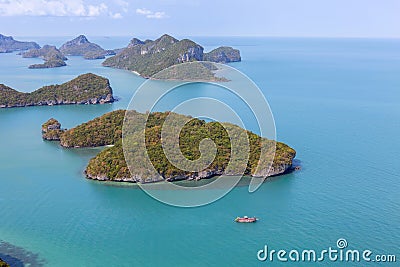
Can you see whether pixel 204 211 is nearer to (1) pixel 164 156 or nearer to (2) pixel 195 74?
(1) pixel 164 156

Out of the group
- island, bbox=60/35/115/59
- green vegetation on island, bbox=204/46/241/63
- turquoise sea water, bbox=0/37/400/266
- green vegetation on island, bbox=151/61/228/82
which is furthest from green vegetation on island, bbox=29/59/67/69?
turquoise sea water, bbox=0/37/400/266

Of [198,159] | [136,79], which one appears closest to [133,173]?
[198,159]

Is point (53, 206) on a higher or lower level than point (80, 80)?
lower

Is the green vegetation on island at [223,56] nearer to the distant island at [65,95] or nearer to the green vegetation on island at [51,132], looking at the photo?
the distant island at [65,95]

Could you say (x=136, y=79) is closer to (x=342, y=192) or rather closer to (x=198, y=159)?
(x=198, y=159)

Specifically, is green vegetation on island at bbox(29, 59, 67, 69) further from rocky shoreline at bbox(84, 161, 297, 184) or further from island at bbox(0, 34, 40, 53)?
rocky shoreline at bbox(84, 161, 297, 184)
